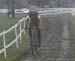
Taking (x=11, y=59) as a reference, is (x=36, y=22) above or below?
above

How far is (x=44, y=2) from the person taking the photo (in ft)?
177

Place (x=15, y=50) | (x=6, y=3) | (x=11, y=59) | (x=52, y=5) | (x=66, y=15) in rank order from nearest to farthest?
(x=11, y=59), (x=15, y=50), (x=66, y=15), (x=52, y=5), (x=6, y=3)

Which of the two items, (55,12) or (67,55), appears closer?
(67,55)

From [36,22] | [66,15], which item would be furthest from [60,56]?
[66,15]

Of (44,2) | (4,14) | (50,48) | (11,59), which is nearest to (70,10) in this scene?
(4,14)

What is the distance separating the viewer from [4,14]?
4241 centimetres

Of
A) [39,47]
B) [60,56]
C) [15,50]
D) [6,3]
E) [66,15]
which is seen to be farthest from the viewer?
[6,3]

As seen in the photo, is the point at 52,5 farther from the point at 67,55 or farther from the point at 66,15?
the point at 67,55

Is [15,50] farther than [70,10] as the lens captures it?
No

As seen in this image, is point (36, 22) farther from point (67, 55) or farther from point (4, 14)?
point (4, 14)

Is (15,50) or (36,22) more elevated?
(36,22)

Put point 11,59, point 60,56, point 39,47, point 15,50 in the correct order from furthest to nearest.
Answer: point 39,47
point 15,50
point 60,56
point 11,59

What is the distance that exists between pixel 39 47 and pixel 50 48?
451 mm

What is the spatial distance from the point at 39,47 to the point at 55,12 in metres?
28.8
